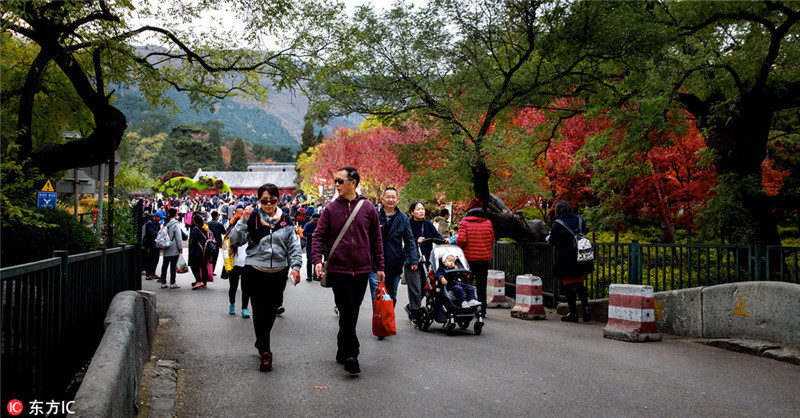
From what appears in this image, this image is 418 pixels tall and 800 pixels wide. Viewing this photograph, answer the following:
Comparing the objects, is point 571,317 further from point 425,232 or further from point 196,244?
point 196,244

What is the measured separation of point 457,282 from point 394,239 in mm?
1111

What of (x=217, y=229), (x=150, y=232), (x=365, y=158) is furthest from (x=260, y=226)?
(x=365, y=158)

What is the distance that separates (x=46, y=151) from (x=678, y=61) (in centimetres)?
1218

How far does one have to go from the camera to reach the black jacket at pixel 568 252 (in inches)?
358

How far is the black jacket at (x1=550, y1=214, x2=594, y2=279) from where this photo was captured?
909 centimetres

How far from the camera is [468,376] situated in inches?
215

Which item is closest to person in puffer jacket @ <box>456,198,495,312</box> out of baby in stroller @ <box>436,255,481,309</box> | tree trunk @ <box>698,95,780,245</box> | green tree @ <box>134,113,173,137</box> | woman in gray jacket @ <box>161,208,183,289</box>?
baby in stroller @ <box>436,255,481,309</box>

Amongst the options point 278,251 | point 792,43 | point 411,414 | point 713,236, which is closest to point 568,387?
point 411,414

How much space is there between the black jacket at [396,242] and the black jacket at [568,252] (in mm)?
2716

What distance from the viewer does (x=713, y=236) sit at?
9.23m

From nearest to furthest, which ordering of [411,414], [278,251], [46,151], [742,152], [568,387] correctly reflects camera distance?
[411,414], [568,387], [278,251], [742,152], [46,151]

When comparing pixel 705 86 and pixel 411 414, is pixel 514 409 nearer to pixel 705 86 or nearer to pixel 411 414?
pixel 411 414

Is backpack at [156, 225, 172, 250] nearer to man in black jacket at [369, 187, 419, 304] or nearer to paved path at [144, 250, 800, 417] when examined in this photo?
paved path at [144, 250, 800, 417]

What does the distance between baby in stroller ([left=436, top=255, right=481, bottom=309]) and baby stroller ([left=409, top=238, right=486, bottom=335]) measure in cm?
5
